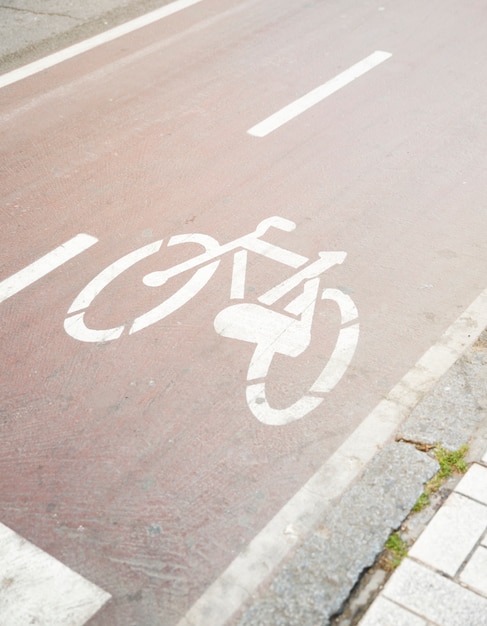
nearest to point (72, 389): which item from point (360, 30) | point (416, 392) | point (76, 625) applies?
point (76, 625)

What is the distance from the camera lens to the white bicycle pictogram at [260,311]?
497cm

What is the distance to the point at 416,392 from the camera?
16.1ft

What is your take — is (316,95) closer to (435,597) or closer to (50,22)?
(50,22)

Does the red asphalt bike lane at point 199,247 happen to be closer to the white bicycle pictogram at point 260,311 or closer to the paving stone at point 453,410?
the white bicycle pictogram at point 260,311

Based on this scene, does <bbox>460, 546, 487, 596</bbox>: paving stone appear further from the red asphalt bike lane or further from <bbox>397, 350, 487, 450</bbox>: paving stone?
the red asphalt bike lane

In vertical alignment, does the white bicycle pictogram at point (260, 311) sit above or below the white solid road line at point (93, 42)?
below

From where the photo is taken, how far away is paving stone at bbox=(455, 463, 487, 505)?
4.11 meters

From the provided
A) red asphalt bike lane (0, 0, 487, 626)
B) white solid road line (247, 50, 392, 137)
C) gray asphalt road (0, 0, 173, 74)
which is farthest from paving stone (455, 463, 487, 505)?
gray asphalt road (0, 0, 173, 74)

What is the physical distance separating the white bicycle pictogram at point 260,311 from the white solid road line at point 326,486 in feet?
1.26

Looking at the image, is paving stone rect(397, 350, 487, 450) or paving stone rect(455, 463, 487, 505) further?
paving stone rect(397, 350, 487, 450)

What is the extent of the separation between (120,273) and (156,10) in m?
6.34

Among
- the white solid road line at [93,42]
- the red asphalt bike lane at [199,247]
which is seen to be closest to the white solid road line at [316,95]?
the red asphalt bike lane at [199,247]

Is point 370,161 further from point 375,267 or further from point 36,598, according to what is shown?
point 36,598

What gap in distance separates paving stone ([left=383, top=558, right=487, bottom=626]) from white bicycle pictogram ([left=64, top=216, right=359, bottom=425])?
4.07 feet
